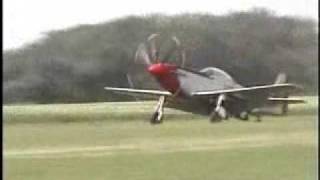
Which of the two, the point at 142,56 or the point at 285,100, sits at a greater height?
the point at 142,56

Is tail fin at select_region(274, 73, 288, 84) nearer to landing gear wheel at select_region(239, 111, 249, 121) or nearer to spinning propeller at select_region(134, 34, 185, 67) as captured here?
landing gear wheel at select_region(239, 111, 249, 121)

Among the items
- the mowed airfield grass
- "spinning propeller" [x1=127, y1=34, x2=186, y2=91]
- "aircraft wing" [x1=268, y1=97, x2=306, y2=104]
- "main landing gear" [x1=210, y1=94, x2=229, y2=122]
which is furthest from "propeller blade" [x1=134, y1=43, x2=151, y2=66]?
"aircraft wing" [x1=268, y1=97, x2=306, y2=104]

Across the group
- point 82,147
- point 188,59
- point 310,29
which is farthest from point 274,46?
point 82,147

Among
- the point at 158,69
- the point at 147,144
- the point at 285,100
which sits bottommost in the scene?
the point at 147,144

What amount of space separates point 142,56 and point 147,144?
0.26 metres

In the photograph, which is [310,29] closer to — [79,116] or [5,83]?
[79,116]

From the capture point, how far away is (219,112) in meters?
2.09

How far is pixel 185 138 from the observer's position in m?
2.06

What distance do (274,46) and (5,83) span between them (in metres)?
0.80

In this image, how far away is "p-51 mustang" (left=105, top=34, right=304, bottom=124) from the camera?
2.08 metres

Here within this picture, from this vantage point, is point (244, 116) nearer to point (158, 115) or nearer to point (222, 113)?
point (222, 113)

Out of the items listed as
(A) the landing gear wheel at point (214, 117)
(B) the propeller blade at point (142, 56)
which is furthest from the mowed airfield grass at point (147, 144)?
(B) the propeller blade at point (142, 56)

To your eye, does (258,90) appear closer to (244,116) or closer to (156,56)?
(244,116)

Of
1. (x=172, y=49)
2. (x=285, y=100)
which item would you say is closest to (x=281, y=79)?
(x=285, y=100)
